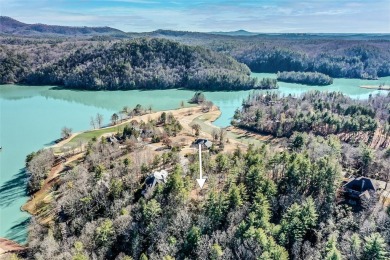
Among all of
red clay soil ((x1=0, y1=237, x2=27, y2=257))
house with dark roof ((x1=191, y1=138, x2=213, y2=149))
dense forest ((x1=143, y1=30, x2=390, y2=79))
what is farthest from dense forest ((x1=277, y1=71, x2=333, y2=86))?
red clay soil ((x1=0, y1=237, x2=27, y2=257))

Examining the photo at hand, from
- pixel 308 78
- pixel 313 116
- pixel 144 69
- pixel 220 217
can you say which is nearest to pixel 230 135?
pixel 313 116

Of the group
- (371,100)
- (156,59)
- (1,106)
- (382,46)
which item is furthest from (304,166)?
(382,46)

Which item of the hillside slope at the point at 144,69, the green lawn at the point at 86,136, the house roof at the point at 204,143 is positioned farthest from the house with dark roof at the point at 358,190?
the hillside slope at the point at 144,69

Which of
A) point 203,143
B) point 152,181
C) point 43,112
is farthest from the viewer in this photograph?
Answer: point 43,112

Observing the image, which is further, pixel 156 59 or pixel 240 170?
pixel 156 59

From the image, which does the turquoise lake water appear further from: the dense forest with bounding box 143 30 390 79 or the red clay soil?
the dense forest with bounding box 143 30 390 79

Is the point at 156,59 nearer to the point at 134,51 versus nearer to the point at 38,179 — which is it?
the point at 134,51

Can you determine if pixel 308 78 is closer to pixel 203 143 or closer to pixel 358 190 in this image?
pixel 203 143
